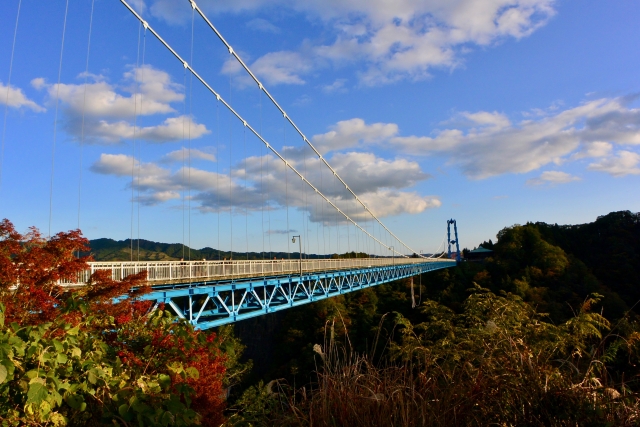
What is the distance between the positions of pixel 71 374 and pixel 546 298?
37.8m

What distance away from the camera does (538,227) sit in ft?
186

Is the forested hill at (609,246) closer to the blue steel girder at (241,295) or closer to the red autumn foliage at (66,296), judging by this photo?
the blue steel girder at (241,295)

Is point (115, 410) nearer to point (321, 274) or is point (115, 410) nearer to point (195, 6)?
point (195, 6)

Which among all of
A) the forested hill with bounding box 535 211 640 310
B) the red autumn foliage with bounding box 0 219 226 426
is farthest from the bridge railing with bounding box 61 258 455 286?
the forested hill with bounding box 535 211 640 310

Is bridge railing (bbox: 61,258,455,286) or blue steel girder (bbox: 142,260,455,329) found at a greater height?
bridge railing (bbox: 61,258,455,286)

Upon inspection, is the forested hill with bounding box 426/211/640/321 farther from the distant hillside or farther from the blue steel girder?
the distant hillside

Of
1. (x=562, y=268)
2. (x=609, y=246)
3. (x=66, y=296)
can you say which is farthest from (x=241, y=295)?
(x=609, y=246)

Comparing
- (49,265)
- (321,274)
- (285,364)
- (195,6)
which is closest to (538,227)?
(285,364)

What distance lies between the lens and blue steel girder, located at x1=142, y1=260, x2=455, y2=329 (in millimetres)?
12625

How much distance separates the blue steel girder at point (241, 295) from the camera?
41.4 ft

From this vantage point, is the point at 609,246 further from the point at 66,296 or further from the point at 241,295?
the point at 66,296

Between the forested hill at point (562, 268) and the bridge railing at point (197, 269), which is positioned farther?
the forested hill at point (562, 268)

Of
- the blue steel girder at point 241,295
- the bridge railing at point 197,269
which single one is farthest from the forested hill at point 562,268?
the bridge railing at point 197,269

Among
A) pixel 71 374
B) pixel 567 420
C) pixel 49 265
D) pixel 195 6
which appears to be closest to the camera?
pixel 567 420
